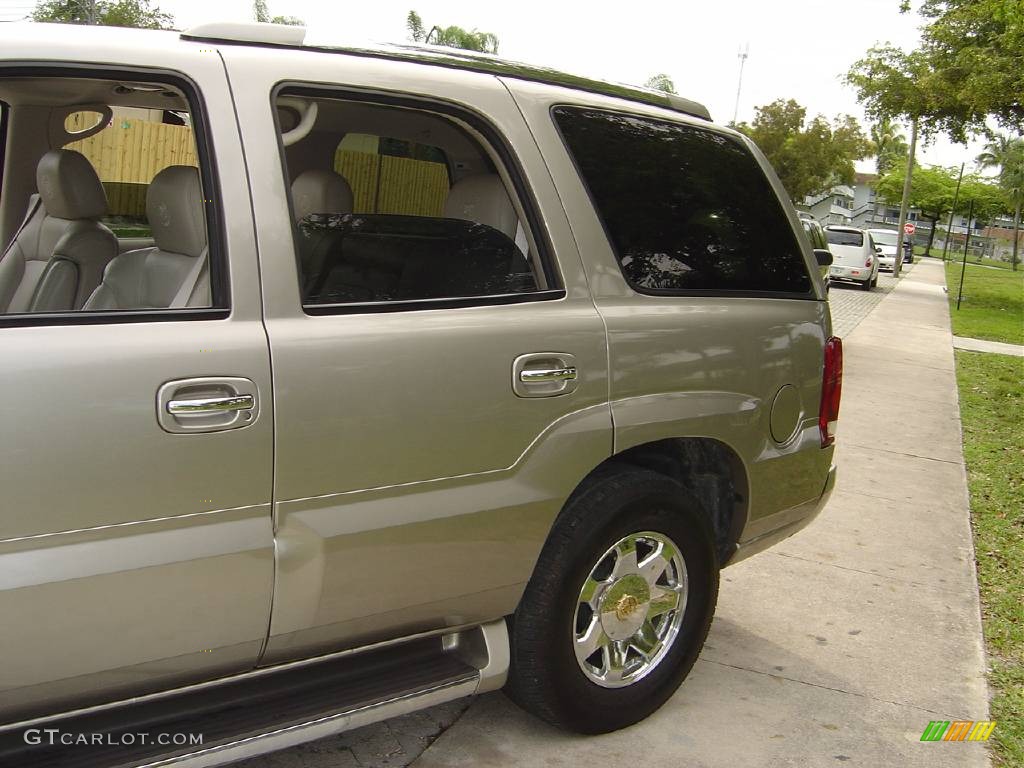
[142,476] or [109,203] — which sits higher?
[109,203]

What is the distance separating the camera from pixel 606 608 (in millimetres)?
3252

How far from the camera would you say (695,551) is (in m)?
3.41

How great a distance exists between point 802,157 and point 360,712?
55958 mm

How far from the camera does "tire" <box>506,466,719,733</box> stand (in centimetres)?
304

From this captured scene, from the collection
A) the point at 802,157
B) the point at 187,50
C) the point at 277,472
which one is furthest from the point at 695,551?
the point at 802,157

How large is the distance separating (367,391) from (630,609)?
128 cm

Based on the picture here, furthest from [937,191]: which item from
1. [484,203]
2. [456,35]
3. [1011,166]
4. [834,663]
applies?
[484,203]

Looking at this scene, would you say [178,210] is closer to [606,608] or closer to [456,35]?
[606,608]

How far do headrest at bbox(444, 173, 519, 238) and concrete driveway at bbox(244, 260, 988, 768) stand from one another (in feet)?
5.30

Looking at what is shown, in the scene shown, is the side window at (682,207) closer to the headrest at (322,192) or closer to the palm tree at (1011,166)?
the headrest at (322,192)

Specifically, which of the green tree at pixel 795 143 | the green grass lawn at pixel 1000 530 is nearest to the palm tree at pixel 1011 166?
the green tree at pixel 795 143

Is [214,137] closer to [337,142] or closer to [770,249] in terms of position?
[337,142]

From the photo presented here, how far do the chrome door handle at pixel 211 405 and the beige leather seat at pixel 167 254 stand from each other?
1.61 feet

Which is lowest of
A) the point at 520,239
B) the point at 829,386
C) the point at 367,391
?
the point at 829,386
